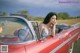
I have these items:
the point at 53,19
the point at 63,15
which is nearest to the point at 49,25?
the point at 53,19

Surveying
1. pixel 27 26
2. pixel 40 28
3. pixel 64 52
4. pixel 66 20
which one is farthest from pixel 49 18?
pixel 66 20

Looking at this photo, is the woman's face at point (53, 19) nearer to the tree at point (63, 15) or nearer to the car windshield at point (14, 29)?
the car windshield at point (14, 29)

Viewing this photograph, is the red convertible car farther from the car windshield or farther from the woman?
the woman

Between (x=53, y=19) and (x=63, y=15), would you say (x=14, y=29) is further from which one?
(x=63, y=15)

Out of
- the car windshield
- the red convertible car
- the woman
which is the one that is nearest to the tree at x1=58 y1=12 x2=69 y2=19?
the woman

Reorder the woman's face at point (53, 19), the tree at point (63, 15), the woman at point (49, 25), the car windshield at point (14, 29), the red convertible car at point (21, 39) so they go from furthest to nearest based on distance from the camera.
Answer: the tree at point (63, 15) < the woman's face at point (53, 19) < the woman at point (49, 25) < the car windshield at point (14, 29) < the red convertible car at point (21, 39)

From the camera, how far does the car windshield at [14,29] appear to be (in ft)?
13.9

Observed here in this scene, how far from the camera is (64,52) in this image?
5629 mm

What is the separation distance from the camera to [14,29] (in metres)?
4.45

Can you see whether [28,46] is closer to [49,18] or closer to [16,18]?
[16,18]

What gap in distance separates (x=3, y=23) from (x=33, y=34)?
0.49m

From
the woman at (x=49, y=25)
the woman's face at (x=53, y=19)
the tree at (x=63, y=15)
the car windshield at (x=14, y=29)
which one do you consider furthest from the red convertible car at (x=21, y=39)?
the tree at (x=63, y=15)

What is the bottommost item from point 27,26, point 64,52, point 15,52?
point 64,52

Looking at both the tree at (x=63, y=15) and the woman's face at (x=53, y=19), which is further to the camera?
the tree at (x=63, y=15)
